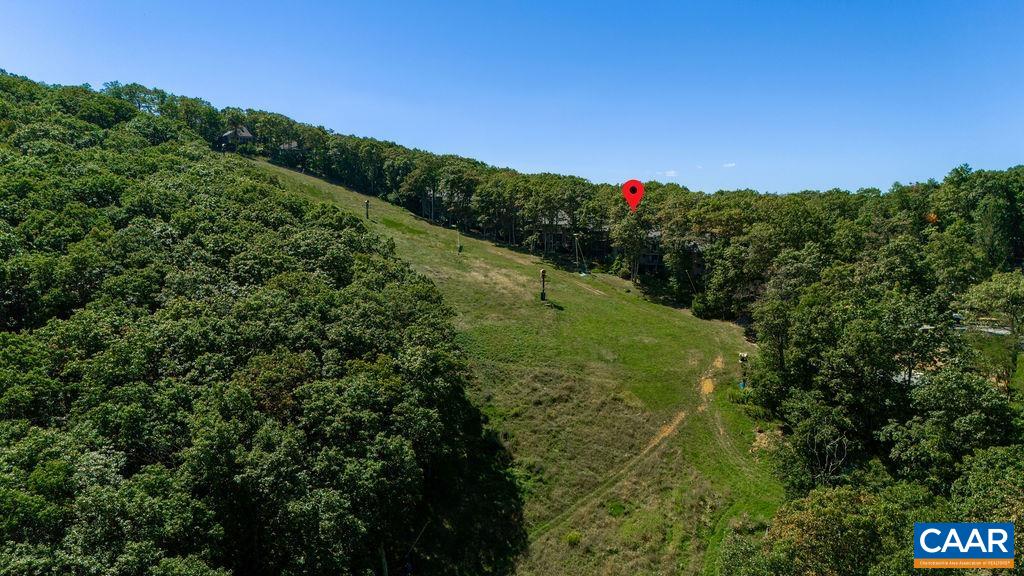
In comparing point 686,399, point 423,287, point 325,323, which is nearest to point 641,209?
point 686,399

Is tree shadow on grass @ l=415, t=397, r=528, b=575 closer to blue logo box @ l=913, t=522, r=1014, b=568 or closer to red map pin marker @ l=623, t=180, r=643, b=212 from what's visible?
blue logo box @ l=913, t=522, r=1014, b=568

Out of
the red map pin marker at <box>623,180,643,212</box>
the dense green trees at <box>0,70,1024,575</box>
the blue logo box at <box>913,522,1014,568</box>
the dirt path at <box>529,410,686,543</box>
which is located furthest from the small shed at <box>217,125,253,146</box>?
the blue logo box at <box>913,522,1014,568</box>

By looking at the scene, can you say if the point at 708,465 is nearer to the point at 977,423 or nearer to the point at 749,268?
the point at 977,423

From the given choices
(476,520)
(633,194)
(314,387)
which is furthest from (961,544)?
(633,194)

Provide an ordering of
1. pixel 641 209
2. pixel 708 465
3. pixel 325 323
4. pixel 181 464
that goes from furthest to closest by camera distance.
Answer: pixel 641 209 → pixel 708 465 → pixel 325 323 → pixel 181 464

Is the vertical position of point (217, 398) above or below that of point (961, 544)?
below

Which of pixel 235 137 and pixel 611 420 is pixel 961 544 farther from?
pixel 235 137
